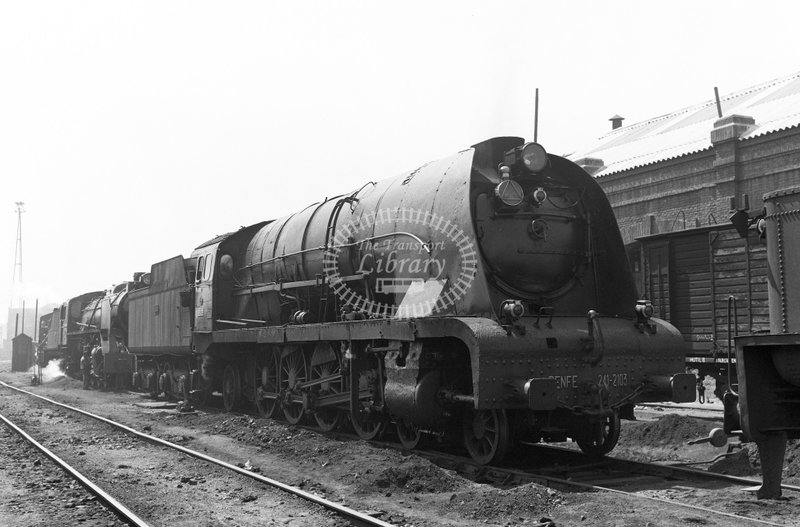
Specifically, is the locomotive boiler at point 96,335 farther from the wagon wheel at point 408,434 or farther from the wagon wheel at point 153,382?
the wagon wheel at point 408,434

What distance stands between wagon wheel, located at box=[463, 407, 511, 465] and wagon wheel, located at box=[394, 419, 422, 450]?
0.84 m

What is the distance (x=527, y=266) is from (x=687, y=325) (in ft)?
20.5

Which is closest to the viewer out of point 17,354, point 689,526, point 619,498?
point 689,526

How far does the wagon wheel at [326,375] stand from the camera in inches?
416

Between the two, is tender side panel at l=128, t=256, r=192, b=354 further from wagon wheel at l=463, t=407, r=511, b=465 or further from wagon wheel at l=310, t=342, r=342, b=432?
wagon wheel at l=463, t=407, r=511, b=465

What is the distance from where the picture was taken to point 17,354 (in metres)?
47.9

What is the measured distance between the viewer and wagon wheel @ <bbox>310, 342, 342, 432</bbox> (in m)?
10.6

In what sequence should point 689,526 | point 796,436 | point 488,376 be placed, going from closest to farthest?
point 796,436 → point 689,526 → point 488,376

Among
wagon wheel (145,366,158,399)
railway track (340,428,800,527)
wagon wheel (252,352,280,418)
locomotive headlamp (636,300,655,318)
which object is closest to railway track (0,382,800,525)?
railway track (340,428,800,527)

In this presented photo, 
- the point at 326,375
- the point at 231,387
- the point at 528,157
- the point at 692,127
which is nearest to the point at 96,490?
the point at 326,375

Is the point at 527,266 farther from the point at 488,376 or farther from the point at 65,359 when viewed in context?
the point at 65,359

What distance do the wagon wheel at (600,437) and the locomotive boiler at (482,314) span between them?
18mm

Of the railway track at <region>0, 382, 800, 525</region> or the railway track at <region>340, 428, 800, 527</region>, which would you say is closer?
the railway track at <region>0, 382, 800, 525</region>

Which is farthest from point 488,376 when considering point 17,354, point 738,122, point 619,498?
point 17,354
